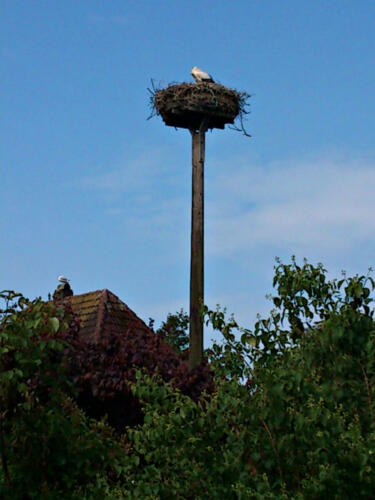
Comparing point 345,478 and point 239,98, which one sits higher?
point 239,98

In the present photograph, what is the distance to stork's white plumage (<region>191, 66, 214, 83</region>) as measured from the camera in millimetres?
14680

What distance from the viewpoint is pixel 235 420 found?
19.0ft

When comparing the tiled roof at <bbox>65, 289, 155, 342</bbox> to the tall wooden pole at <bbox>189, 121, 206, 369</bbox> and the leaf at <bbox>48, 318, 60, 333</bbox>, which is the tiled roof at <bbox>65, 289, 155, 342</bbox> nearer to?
the tall wooden pole at <bbox>189, 121, 206, 369</bbox>

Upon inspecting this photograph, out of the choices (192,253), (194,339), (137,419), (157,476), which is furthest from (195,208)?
(157,476)

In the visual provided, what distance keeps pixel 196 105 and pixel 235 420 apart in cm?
903

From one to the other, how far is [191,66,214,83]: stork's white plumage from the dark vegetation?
789 cm

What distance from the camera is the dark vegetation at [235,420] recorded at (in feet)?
17.8

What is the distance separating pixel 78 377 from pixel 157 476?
5.11 meters

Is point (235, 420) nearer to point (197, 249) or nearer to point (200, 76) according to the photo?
point (197, 249)

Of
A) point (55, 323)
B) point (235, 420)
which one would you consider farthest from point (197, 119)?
point (235, 420)

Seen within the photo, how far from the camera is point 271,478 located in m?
5.70

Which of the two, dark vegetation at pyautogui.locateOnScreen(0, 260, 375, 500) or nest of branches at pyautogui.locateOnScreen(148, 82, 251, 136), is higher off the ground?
nest of branches at pyautogui.locateOnScreen(148, 82, 251, 136)

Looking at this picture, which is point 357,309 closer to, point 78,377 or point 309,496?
point 309,496

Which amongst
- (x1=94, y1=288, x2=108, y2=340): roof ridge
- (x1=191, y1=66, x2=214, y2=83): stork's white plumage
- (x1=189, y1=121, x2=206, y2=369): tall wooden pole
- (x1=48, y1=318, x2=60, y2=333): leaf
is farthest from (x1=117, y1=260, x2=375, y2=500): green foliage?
(x1=191, y1=66, x2=214, y2=83): stork's white plumage
